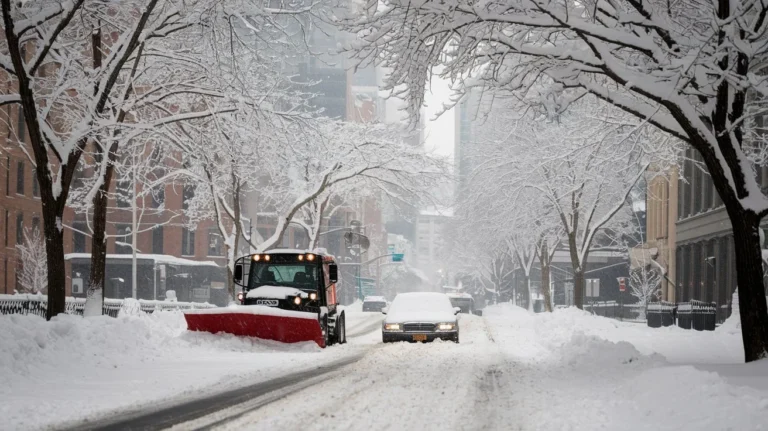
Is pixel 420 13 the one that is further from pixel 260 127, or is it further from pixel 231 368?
pixel 260 127

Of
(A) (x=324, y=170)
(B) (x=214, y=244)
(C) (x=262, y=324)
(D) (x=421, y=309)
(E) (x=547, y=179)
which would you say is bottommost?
(C) (x=262, y=324)

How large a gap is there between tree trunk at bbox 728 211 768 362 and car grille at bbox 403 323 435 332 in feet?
34.8

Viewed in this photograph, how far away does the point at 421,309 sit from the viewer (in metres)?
24.8

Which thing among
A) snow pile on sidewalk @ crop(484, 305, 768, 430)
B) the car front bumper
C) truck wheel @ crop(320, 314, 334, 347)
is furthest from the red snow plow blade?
snow pile on sidewalk @ crop(484, 305, 768, 430)

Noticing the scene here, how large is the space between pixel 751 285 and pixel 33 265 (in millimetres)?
46328

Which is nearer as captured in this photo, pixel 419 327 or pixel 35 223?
pixel 419 327

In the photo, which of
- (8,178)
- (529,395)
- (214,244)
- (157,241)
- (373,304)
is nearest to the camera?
(529,395)

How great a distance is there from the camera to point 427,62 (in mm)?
13922

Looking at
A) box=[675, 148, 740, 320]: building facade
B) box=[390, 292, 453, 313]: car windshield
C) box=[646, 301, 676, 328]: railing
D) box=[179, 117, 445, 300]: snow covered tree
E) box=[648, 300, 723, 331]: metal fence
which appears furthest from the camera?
box=[675, 148, 740, 320]: building facade

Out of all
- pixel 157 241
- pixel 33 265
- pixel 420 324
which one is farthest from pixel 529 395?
pixel 157 241

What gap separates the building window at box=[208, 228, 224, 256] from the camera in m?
82.7

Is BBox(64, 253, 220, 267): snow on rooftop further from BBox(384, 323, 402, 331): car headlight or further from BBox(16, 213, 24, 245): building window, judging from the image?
BBox(384, 323, 402, 331): car headlight

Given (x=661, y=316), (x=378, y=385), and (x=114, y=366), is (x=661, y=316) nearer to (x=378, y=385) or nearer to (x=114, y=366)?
(x=378, y=385)

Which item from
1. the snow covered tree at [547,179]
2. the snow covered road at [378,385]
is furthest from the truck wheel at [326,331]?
the snow covered tree at [547,179]
